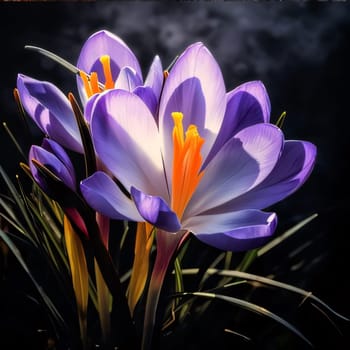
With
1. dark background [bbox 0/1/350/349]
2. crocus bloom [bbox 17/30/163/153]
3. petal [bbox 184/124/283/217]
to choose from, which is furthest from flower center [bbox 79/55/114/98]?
dark background [bbox 0/1/350/349]

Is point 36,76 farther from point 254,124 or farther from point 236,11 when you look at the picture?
point 254,124

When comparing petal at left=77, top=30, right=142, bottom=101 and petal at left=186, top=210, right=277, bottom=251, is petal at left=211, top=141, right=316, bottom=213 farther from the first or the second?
petal at left=77, top=30, right=142, bottom=101

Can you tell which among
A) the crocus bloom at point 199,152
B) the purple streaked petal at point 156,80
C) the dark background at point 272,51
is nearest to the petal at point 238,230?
the crocus bloom at point 199,152

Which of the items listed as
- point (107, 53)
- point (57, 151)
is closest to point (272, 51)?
point (107, 53)

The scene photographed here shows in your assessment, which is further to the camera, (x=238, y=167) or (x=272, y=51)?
(x=272, y=51)

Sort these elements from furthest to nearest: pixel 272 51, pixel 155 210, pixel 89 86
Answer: pixel 272 51, pixel 89 86, pixel 155 210

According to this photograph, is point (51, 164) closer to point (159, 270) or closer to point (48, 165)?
point (48, 165)
